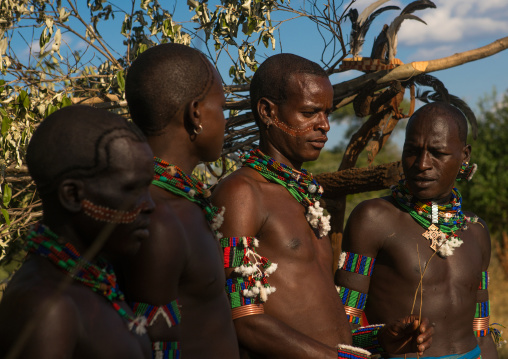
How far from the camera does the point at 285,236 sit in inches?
114

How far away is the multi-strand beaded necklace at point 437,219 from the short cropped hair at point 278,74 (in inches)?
45.1

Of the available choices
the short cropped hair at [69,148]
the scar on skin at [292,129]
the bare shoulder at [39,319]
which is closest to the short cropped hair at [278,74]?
the scar on skin at [292,129]

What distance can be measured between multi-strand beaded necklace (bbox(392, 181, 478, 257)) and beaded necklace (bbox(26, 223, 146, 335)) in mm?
2351

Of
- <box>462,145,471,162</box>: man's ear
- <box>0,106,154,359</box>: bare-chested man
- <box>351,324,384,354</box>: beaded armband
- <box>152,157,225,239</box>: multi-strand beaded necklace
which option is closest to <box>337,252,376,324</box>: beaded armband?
<box>351,324,384,354</box>: beaded armband

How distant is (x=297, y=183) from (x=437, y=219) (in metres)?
1.22

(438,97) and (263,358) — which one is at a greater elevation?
(438,97)

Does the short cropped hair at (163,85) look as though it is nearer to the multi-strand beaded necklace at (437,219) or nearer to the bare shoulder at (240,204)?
the bare shoulder at (240,204)

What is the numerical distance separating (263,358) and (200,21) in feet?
12.3

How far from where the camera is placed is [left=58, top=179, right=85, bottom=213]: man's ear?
1871 mm

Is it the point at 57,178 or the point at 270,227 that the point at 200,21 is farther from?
the point at 57,178

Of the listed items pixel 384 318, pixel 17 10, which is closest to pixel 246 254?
pixel 384 318

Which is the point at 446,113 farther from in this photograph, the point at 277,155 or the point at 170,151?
the point at 170,151

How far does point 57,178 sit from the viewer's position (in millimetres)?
1885

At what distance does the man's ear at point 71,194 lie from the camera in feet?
6.14
